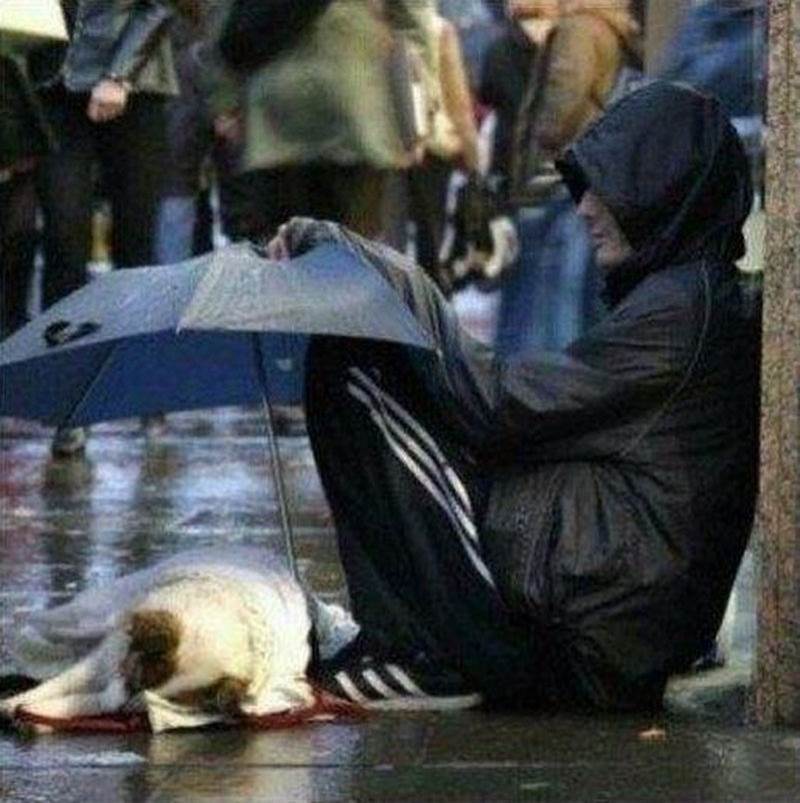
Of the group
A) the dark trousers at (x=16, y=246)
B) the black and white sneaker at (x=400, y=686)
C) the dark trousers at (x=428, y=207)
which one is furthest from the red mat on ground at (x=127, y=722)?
the dark trousers at (x=428, y=207)

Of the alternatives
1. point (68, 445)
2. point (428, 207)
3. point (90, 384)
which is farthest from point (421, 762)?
point (428, 207)

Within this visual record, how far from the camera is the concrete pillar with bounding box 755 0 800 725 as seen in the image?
6.65 meters

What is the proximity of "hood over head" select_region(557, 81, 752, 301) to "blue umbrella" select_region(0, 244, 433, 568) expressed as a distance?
52cm

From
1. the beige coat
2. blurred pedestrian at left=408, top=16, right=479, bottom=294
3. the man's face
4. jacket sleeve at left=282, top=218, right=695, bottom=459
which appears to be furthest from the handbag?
jacket sleeve at left=282, top=218, right=695, bottom=459

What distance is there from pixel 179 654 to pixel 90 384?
3.21 feet

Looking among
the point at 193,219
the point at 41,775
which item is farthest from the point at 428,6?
the point at 41,775

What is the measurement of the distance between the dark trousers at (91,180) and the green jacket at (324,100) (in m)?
0.34

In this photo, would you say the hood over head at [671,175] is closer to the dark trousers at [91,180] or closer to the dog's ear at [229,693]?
the dog's ear at [229,693]

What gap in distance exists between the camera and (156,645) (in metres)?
6.77

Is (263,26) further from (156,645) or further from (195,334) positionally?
(156,645)

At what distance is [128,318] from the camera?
273 inches

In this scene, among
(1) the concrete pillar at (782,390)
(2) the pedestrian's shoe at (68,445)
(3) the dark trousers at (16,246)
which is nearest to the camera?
(1) the concrete pillar at (782,390)

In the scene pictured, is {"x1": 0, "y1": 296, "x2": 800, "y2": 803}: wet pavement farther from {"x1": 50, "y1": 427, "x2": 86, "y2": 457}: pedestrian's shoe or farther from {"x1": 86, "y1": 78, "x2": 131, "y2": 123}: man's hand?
{"x1": 86, "y1": 78, "x2": 131, "y2": 123}: man's hand

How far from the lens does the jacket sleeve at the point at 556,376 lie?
690cm
